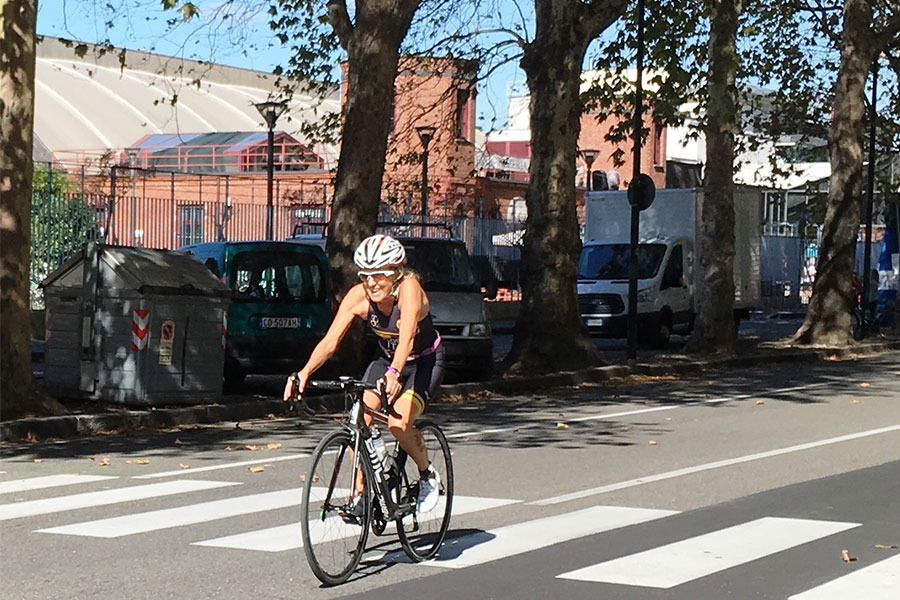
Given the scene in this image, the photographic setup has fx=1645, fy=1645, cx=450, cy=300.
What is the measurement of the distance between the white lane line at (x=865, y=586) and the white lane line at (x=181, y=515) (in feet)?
12.5

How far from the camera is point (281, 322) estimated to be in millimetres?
19828

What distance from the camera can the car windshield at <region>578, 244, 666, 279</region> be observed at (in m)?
34.0

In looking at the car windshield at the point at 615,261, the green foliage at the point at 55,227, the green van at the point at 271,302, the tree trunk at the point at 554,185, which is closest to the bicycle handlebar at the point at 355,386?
the green van at the point at 271,302

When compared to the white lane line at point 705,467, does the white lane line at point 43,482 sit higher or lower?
lower

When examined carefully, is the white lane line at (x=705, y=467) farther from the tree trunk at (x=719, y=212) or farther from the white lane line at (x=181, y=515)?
the tree trunk at (x=719, y=212)

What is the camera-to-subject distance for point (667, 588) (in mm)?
7742

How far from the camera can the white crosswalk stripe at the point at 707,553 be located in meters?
8.04

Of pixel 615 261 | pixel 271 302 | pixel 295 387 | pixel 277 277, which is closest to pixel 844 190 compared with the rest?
pixel 615 261

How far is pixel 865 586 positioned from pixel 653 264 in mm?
26323

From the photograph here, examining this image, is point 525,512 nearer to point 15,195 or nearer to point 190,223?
point 15,195

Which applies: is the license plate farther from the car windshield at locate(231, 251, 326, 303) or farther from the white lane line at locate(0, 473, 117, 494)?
the white lane line at locate(0, 473, 117, 494)

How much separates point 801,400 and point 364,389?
13.2 m

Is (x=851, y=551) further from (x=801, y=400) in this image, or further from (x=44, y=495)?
(x=801, y=400)

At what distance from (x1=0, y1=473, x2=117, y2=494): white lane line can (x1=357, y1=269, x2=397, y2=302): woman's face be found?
4212mm
